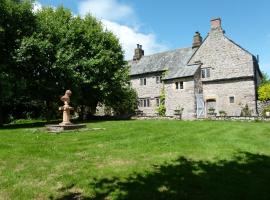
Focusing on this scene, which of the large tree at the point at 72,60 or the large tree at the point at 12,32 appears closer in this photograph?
the large tree at the point at 12,32

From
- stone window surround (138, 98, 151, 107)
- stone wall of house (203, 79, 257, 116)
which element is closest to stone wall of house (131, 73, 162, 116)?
stone window surround (138, 98, 151, 107)

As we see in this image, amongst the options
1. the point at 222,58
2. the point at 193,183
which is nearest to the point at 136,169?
the point at 193,183

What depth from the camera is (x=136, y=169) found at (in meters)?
9.47

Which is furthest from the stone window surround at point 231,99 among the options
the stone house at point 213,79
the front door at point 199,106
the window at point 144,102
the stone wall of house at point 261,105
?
the window at point 144,102

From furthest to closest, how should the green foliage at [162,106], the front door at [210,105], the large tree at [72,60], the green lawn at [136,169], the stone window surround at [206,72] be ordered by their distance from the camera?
the green foliage at [162,106], the stone window surround at [206,72], the front door at [210,105], the large tree at [72,60], the green lawn at [136,169]

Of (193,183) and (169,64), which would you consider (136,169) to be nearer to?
(193,183)

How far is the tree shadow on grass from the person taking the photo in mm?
7309

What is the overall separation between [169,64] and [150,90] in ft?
15.1

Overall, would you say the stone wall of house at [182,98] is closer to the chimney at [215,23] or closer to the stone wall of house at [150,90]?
the stone wall of house at [150,90]

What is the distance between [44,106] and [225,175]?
38.0 metres

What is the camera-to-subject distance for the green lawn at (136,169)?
755cm

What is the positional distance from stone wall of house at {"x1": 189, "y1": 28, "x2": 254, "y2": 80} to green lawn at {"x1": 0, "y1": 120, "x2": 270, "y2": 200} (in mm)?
22696

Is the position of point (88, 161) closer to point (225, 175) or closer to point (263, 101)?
point (225, 175)

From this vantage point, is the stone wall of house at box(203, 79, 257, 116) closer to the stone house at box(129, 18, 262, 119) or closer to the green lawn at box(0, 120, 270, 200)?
the stone house at box(129, 18, 262, 119)
